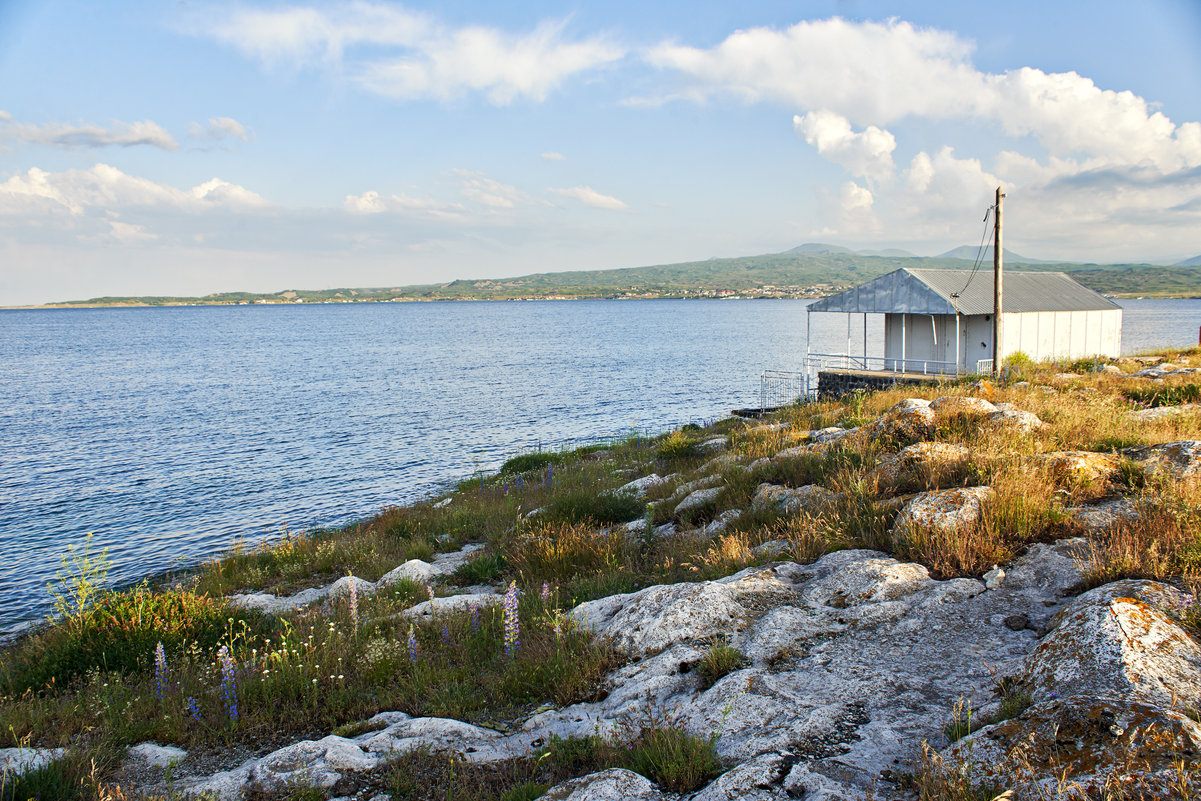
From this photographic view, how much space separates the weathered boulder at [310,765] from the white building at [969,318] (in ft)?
94.8

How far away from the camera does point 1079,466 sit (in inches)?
270

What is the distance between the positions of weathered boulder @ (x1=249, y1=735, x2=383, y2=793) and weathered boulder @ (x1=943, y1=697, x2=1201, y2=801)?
3.39 metres

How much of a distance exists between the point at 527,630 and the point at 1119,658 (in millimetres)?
4438

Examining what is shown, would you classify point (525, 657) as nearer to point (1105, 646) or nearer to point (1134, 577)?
point (1105, 646)

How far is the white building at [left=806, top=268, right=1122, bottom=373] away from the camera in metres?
30.1

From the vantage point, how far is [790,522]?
746 cm

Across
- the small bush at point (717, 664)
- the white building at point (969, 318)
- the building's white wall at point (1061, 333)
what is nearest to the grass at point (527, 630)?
the small bush at point (717, 664)

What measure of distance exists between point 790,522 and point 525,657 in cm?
345

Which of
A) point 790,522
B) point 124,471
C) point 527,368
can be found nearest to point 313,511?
point 124,471

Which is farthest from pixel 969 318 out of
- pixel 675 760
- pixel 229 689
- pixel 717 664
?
pixel 229 689

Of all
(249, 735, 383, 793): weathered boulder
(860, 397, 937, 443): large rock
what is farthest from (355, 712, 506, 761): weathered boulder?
(860, 397, 937, 443): large rock

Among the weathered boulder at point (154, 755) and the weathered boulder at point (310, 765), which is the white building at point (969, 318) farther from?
the weathered boulder at point (154, 755)

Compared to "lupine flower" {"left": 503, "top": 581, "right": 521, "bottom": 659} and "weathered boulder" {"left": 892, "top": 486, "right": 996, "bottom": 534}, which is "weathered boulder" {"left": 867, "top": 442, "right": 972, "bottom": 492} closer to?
"weathered boulder" {"left": 892, "top": 486, "right": 996, "bottom": 534}

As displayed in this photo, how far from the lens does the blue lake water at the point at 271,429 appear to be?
Answer: 64.1 ft
